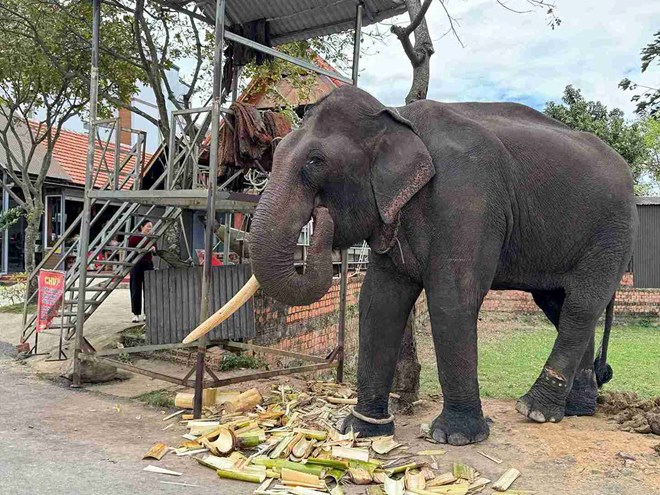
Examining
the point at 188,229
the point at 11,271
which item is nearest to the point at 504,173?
the point at 188,229

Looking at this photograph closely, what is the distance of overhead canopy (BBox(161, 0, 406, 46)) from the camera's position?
759 centimetres

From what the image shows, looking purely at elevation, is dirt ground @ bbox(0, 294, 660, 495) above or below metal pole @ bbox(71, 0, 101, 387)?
below

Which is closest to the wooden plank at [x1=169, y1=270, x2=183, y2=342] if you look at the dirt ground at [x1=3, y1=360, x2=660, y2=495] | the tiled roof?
the dirt ground at [x1=3, y1=360, x2=660, y2=495]

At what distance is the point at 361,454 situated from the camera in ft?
14.3

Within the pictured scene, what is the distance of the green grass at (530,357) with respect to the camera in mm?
8992

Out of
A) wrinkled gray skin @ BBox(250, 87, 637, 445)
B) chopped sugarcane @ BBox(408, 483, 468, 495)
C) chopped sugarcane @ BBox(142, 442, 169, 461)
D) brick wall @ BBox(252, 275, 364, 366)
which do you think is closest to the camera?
chopped sugarcane @ BBox(408, 483, 468, 495)

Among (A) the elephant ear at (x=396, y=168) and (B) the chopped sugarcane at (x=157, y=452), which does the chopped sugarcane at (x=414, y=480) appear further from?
(B) the chopped sugarcane at (x=157, y=452)

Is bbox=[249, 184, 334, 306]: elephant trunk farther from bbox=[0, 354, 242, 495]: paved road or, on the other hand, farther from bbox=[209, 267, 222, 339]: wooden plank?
bbox=[209, 267, 222, 339]: wooden plank

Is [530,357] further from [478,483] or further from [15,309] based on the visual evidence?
[15,309]

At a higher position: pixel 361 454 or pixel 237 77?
pixel 237 77

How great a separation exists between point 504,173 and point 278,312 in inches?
204

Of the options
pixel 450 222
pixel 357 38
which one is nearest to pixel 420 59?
pixel 357 38

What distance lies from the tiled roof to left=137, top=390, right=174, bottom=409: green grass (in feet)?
→ 47.2

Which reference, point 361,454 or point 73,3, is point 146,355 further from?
point 73,3
